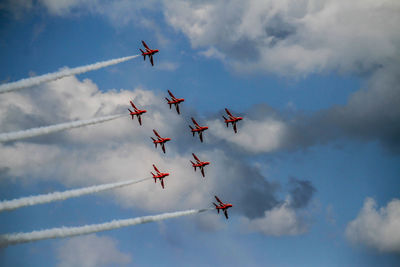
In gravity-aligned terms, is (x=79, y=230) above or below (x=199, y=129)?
below

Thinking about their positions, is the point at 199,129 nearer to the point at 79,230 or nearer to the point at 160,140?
the point at 160,140

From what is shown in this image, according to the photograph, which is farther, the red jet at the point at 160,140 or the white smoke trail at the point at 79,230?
the red jet at the point at 160,140

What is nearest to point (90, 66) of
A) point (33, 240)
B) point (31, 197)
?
point (31, 197)

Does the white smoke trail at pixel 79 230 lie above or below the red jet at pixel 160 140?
below

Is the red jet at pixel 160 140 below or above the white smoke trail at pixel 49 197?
above

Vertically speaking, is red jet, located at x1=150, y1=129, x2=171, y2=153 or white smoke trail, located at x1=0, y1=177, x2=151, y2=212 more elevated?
red jet, located at x1=150, y1=129, x2=171, y2=153

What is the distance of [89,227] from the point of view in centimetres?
15562

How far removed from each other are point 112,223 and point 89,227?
7243 mm

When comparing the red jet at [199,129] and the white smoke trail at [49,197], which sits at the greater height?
the red jet at [199,129]

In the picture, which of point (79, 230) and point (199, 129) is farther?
point (199, 129)

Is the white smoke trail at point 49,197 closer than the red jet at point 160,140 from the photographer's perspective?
Yes

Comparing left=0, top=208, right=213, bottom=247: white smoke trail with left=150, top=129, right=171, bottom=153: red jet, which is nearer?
left=0, top=208, right=213, bottom=247: white smoke trail

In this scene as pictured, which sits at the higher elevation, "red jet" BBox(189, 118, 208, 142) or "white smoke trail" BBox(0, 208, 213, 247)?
"red jet" BBox(189, 118, 208, 142)

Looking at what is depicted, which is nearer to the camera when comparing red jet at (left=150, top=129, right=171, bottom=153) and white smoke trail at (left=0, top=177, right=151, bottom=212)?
white smoke trail at (left=0, top=177, right=151, bottom=212)
